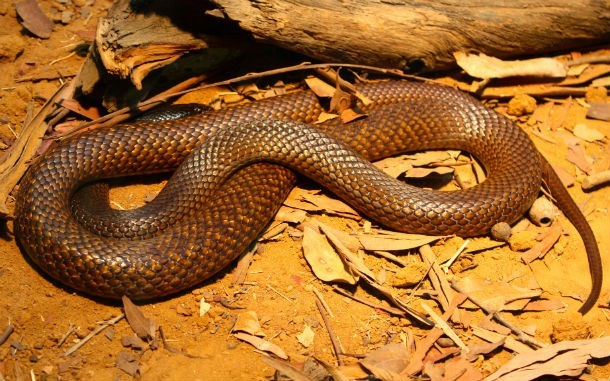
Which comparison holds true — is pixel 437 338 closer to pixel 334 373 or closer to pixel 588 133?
pixel 334 373

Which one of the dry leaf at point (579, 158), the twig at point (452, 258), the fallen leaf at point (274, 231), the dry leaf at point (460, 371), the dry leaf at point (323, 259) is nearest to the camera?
the dry leaf at point (460, 371)

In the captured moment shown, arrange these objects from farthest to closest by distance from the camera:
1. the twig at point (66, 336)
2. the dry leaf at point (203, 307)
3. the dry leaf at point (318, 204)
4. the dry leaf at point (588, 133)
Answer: the dry leaf at point (588, 133) < the dry leaf at point (318, 204) < the dry leaf at point (203, 307) < the twig at point (66, 336)

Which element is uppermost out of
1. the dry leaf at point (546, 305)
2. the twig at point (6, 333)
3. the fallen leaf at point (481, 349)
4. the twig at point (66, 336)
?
the twig at point (6, 333)

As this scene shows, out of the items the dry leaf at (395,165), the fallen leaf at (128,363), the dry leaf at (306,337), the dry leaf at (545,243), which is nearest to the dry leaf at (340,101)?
the dry leaf at (395,165)

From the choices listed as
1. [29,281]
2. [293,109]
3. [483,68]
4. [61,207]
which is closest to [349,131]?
[293,109]

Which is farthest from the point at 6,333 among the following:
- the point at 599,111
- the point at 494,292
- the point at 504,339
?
the point at 599,111

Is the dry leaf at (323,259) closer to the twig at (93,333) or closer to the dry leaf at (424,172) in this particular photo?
the dry leaf at (424,172)

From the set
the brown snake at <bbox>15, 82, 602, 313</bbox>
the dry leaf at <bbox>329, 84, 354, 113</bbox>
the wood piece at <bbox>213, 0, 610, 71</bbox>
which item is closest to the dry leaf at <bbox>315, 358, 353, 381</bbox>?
the brown snake at <bbox>15, 82, 602, 313</bbox>
